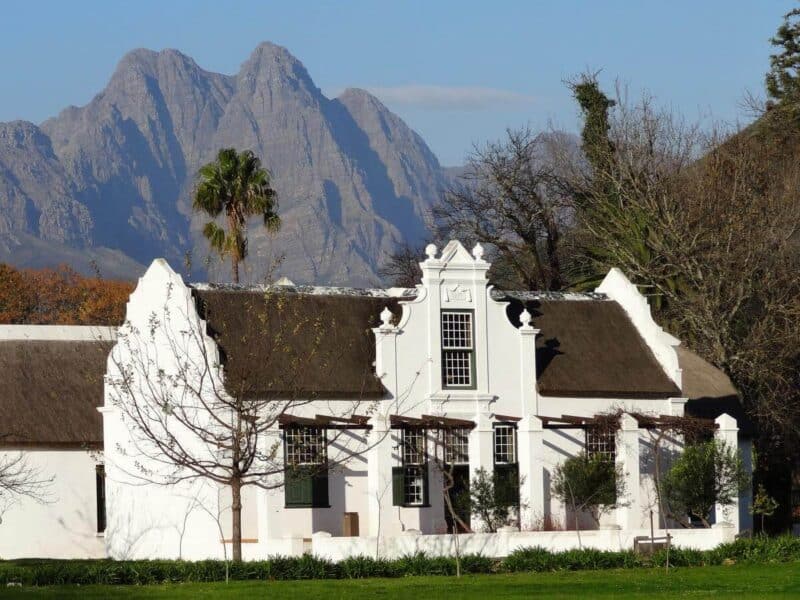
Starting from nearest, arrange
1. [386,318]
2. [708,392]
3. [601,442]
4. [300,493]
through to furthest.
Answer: [300,493]
[386,318]
[601,442]
[708,392]

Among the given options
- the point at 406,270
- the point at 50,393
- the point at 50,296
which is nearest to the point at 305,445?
the point at 50,393

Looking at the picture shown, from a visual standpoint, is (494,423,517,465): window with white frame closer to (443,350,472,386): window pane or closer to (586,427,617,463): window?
(443,350,472,386): window pane

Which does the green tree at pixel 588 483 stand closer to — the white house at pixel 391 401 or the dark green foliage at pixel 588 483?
the dark green foliage at pixel 588 483

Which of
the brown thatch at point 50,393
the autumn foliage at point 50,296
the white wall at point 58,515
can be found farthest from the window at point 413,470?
the autumn foliage at point 50,296

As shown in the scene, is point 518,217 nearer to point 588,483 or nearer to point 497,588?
point 588,483

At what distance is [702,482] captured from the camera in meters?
43.6

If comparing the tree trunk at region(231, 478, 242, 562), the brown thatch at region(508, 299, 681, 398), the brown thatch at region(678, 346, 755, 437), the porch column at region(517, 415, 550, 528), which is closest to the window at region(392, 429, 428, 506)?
the porch column at region(517, 415, 550, 528)

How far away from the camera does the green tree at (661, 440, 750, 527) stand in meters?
43.5

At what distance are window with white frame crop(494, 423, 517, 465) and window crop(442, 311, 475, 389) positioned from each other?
53.0 inches

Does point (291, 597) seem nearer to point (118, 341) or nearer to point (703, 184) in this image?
point (118, 341)

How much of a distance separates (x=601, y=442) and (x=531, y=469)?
3918 millimetres

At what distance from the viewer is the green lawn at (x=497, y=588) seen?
2931 cm

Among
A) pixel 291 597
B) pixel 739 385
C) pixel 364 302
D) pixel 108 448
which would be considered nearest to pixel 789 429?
pixel 739 385

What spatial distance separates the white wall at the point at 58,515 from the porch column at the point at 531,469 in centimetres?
1312
